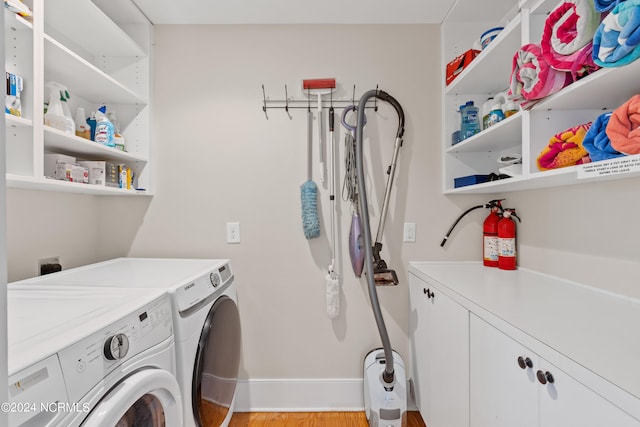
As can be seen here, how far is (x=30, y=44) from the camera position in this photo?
1.12m

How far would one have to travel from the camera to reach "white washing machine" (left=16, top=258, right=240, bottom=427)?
112 centimetres

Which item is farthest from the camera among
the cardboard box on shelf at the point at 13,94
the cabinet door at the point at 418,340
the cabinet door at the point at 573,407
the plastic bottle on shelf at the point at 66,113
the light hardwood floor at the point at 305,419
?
the light hardwood floor at the point at 305,419

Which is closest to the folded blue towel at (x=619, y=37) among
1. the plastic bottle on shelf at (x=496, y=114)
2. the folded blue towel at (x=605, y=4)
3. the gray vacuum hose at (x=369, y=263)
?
the folded blue towel at (x=605, y=4)

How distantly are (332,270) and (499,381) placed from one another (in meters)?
0.98

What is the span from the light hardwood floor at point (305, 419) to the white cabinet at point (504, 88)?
139 cm

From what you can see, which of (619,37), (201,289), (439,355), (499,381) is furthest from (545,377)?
(201,289)

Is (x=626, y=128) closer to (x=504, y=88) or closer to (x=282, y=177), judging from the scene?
(x=504, y=88)

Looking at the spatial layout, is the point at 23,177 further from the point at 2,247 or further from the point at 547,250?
the point at 547,250

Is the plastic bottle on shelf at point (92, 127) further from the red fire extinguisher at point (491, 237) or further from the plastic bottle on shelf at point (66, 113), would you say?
the red fire extinguisher at point (491, 237)

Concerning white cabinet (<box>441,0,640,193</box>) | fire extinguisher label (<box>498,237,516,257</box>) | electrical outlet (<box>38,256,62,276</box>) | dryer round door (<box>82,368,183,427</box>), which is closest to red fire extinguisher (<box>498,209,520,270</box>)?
fire extinguisher label (<box>498,237,516,257</box>)

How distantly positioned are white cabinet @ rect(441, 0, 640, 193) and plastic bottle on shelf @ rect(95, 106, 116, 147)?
1.85 m

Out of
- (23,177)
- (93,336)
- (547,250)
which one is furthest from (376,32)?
(93,336)

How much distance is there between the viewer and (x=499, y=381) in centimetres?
92

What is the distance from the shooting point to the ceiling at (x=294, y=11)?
1616 millimetres
